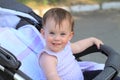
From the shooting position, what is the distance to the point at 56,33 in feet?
10.3

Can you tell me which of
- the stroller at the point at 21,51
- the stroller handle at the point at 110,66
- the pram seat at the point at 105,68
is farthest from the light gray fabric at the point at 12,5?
the stroller handle at the point at 110,66

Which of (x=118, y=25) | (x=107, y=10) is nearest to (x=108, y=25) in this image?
(x=118, y=25)

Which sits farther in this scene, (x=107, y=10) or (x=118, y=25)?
(x=107, y=10)

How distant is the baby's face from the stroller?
249 mm

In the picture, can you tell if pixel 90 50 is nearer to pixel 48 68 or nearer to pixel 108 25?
pixel 48 68

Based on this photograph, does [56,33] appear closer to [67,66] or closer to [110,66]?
[67,66]

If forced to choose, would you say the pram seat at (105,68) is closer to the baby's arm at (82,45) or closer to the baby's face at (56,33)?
the baby's arm at (82,45)

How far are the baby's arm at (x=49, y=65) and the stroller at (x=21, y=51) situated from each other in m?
0.14

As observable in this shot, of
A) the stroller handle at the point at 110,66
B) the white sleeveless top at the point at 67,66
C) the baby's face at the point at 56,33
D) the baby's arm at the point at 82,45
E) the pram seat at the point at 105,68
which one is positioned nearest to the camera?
the pram seat at the point at 105,68

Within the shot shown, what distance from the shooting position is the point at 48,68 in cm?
311

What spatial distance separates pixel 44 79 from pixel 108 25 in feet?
16.5

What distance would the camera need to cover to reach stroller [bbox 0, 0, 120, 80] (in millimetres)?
2896

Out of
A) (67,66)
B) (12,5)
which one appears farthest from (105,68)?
(12,5)

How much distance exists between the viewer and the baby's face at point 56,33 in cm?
314
